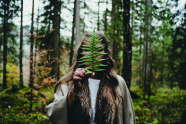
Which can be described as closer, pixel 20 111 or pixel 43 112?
pixel 20 111

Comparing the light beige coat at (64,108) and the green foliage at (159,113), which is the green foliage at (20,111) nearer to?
the light beige coat at (64,108)

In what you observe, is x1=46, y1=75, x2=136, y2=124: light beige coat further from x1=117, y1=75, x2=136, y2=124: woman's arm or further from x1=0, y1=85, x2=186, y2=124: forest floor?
x1=0, y1=85, x2=186, y2=124: forest floor

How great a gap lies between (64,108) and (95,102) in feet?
1.37

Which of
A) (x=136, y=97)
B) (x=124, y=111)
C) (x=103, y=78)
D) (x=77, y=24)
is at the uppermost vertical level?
(x=77, y=24)

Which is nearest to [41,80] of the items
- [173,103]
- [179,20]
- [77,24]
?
[77,24]

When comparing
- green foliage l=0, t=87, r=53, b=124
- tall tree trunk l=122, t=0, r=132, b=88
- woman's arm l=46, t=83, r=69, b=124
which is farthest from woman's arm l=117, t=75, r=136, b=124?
green foliage l=0, t=87, r=53, b=124

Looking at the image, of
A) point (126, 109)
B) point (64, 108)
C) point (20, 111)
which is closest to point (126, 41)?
point (126, 109)

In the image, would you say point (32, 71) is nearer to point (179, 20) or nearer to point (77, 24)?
point (77, 24)

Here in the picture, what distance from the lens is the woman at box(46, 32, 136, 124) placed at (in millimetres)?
1458

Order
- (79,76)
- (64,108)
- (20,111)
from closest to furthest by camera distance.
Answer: (79,76) < (64,108) < (20,111)

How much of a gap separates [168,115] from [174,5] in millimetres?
6663

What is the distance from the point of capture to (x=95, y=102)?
1622mm

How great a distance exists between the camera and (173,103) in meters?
7.95

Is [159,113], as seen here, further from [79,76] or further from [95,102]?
[79,76]
